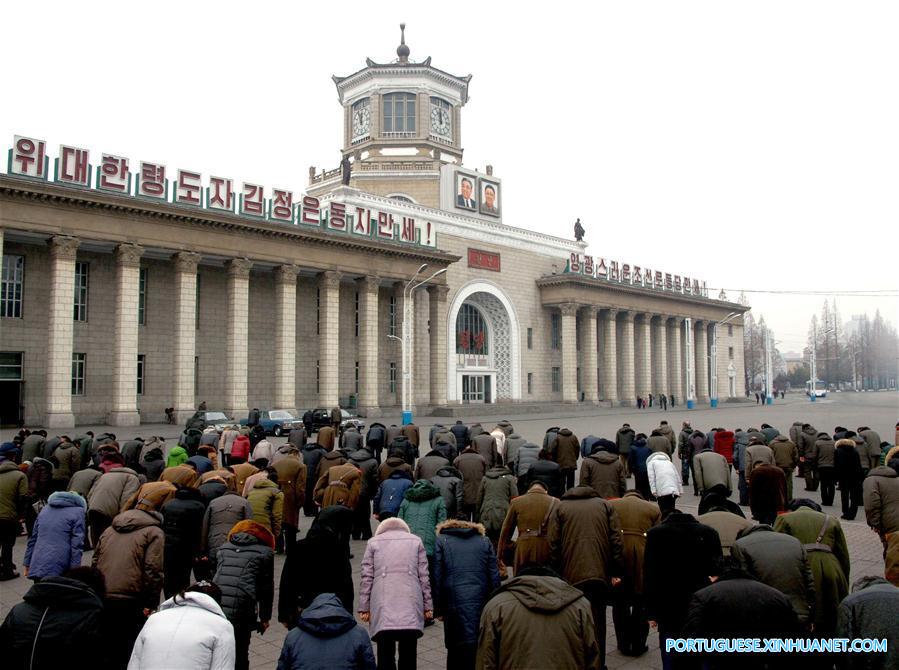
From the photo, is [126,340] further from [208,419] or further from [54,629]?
[54,629]

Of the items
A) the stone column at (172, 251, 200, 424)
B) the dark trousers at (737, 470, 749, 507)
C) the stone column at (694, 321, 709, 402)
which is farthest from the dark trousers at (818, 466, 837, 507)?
the stone column at (694, 321, 709, 402)

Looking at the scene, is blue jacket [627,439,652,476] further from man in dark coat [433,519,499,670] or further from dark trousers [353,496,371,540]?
man in dark coat [433,519,499,670]

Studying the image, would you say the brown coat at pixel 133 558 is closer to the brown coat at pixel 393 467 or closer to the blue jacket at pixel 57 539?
the blue jacket at pixel 57 539

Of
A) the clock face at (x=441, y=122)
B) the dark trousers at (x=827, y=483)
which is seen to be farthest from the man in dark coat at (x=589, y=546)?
the clock face at (x=441, y=122)

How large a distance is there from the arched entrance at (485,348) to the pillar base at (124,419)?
23.7 metres

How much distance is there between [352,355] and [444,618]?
40.4 m

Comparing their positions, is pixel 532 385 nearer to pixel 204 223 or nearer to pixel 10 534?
pixel 204 223

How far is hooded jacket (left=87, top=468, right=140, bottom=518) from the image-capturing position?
8.98m

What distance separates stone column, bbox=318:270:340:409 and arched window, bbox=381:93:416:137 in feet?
66.1

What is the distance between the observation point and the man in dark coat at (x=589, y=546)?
648 cm

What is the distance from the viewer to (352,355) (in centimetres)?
4591

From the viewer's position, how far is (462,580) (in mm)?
5887

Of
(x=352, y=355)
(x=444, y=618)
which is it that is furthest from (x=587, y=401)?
(x=444, y=618)

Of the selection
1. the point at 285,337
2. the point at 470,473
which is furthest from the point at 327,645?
the point at 285,337
